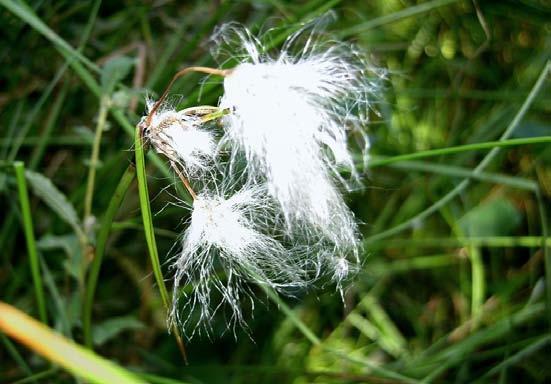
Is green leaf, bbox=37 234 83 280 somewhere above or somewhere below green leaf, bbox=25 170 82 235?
below

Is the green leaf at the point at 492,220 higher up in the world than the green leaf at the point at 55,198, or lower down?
lower down

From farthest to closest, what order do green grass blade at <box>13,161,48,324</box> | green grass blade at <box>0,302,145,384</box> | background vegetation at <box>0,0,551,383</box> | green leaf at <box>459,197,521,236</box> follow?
green leaf at <box>459,197,521,236</box> → background vegetation at <box>0,0,551,383</box> → green grass blade at <box>13,161,48,324</box> → green grass blade at <box>0,302,145,384</box>

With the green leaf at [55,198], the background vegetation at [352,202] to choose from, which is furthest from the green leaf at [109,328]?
the green leaf at [55,198]

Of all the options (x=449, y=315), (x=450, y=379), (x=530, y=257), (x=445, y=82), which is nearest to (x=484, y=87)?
(x=445, y=82)

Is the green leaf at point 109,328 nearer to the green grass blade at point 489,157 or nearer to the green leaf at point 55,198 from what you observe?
the green leaf at point 55,198

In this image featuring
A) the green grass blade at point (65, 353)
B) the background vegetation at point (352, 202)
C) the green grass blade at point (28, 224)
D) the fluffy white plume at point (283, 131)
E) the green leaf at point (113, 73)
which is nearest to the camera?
the green grass blade at point (65, 353)

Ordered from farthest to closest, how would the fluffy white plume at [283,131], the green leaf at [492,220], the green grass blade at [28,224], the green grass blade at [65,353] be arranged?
the green leaf at [492,220], the green grass blade at [28,224], the fluffy white plume at [283,131], the green grass blade at [65,353]

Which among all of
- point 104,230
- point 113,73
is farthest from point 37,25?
point 104,230

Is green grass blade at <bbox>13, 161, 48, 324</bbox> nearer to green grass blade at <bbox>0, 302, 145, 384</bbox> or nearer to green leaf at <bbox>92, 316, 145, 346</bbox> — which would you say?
green leaf at <bbox>92, 316, 145, 346</bbox>

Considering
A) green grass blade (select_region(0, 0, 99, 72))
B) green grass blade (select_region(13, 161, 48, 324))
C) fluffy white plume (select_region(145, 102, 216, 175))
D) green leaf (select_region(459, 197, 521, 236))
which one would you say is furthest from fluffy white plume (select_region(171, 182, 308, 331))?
green leaf (select_region(459, 197, 521, 236))
